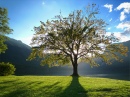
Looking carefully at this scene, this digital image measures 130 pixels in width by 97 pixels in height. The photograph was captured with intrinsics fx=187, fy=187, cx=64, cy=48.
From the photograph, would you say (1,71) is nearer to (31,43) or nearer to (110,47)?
(31,43)

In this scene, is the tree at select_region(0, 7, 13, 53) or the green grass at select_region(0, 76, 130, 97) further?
the tree at select_region(0, 7, 13, 53)

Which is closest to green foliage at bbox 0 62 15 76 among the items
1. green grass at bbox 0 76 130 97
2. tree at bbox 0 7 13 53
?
tree at bbox 0 7 13 53

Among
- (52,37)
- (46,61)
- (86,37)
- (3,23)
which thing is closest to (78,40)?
(86,37)

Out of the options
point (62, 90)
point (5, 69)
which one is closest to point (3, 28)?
point (5, 69)

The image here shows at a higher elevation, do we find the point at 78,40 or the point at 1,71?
the point at 78,40

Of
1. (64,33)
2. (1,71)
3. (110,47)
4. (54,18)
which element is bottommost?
(1,71)

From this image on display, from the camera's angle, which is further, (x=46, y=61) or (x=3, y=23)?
(x=46, y=61)

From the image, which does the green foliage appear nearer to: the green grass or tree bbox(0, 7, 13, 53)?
tree bbox(0, 7, 13, 53)

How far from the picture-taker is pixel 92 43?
56.1 meters

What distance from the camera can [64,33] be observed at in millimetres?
53562

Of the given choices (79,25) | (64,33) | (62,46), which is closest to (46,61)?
(62,46)

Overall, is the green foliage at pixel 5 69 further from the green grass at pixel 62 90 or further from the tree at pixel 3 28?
the green grass at pixel 62 90

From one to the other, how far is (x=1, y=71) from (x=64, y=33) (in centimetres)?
2120

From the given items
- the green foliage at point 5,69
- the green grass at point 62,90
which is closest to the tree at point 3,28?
the green foliage at point 5,69
